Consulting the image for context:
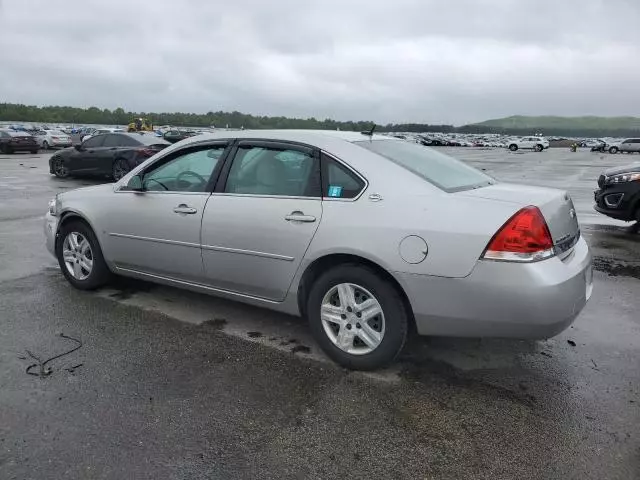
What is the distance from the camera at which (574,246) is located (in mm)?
3441

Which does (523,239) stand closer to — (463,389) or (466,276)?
(466,276)

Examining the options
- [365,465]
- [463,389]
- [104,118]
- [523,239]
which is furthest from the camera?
[104,118]

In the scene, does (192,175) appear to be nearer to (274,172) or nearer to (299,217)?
(274,172)

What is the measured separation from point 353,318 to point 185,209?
1643 millimetres

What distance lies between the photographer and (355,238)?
3262 mm

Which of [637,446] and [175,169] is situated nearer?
[637,446]

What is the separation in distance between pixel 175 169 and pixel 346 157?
1.64m

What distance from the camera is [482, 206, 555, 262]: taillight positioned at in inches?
115

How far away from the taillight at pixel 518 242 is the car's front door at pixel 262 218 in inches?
44.9

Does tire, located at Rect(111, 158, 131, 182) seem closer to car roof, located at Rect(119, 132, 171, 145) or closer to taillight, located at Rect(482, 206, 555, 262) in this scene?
car roof, located at Rect(119, 132, 171, 145)

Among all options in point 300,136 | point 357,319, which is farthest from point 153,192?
point 357,319

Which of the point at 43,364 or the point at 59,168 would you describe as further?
the point at 59,168

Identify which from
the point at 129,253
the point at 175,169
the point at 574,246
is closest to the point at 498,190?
the point at 574,246

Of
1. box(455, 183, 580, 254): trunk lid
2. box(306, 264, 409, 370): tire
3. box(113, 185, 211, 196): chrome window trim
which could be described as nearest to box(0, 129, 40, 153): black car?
box(113, 185, 211, 196): chrome window trim
